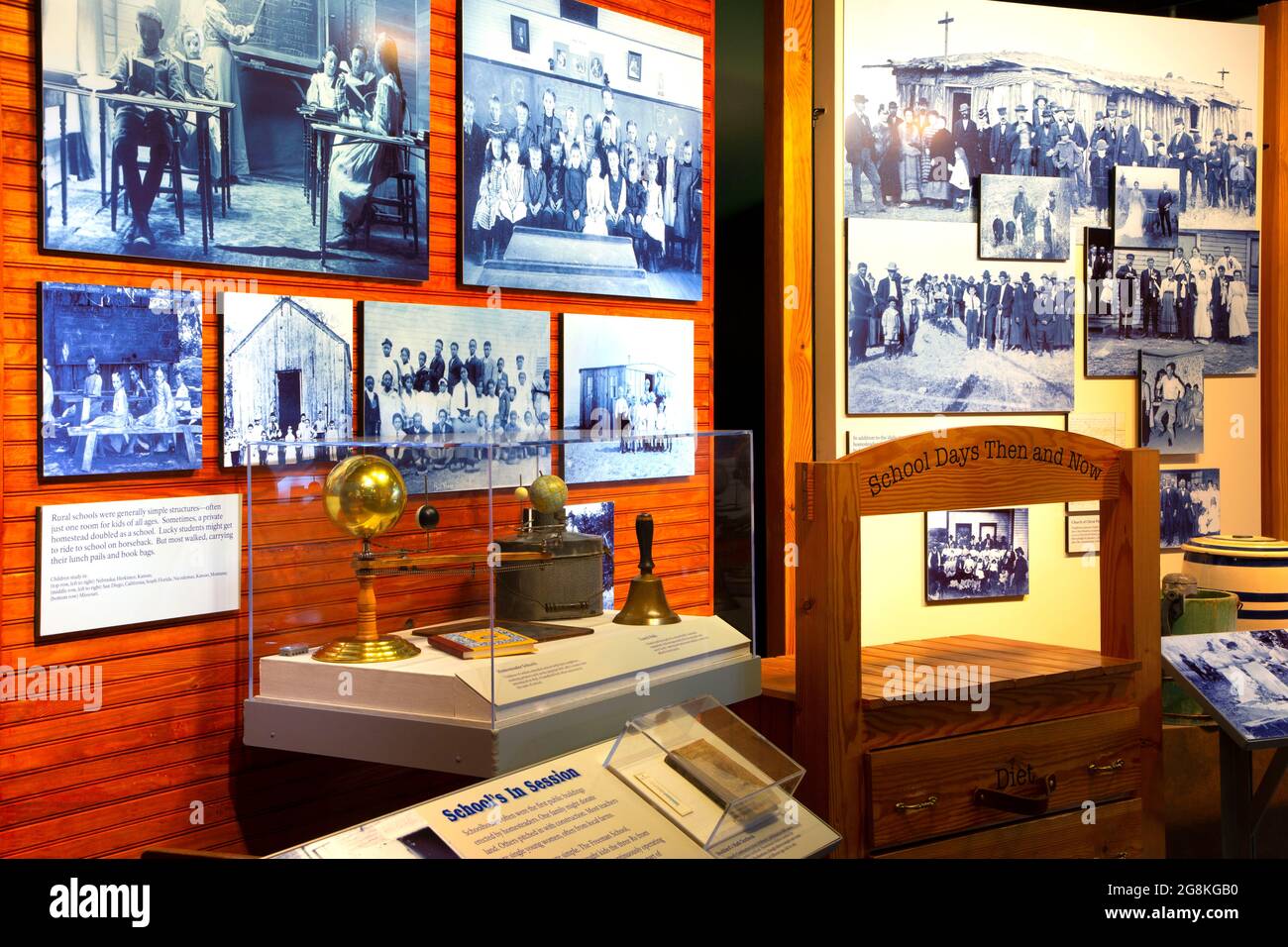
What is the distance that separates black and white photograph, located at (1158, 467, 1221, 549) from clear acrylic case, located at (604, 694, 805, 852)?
393 cm

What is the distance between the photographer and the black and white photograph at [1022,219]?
5.36 meters

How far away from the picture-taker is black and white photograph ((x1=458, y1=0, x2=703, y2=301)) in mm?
3584

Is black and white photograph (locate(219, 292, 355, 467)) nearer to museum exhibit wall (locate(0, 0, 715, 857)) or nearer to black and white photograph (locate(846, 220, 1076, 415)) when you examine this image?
museum exhibit wall (locate(0, 0, 715, 857))

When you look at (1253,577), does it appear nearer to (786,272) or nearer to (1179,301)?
(1179,301)

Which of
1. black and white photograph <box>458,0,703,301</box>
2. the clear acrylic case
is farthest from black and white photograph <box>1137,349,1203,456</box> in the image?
the clear acrylic case

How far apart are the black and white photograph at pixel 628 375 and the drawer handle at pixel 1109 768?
133 cm

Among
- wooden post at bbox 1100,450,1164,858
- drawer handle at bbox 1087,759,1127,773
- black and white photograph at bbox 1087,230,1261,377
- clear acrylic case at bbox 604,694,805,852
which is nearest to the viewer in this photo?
clear acrylic case at bbox 604,694,805,852

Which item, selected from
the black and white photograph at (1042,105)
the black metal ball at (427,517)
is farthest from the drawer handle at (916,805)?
the black and white photograph at (1042,105)

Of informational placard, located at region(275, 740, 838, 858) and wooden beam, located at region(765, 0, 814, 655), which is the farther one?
wooden beam, located at region(765, 0, 814, 655)

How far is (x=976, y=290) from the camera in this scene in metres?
5.36

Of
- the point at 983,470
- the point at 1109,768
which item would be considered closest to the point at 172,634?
the point at 983,470

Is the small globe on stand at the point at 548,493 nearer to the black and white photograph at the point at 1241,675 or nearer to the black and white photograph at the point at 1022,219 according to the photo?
the black and white photograph at the point at 1241,675

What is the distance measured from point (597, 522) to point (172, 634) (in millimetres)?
1046
